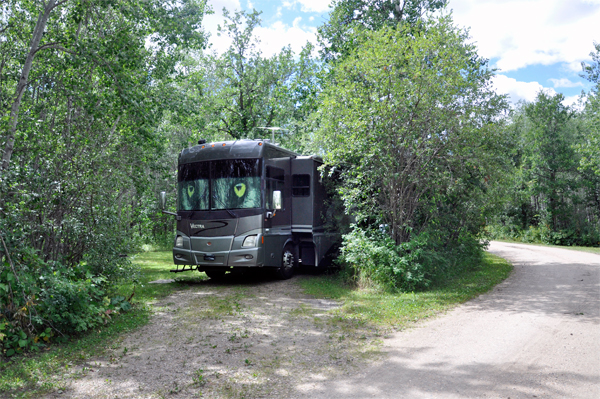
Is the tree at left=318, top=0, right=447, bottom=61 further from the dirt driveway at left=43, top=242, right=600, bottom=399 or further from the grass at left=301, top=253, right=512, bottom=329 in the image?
the dirt driveway at left=43, top=242, right=600, bottom=399

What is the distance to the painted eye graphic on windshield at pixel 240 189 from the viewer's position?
10680 millimetres

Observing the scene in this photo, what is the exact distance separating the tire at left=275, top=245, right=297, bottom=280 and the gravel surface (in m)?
2.72

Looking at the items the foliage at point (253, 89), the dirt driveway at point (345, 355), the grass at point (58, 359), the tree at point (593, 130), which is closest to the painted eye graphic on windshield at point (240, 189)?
the dirt driveway at point (345, 355)

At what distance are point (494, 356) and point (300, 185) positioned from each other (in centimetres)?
719

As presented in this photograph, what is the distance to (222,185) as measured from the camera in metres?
10.8

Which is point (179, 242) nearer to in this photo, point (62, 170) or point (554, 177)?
point (62, 170)

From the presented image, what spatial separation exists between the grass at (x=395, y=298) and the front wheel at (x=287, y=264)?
0.49 meters

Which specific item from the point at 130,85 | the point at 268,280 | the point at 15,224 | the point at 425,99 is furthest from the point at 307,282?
the point at 15,224

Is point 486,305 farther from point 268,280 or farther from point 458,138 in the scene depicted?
point 268,280

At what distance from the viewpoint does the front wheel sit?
37.6 ft

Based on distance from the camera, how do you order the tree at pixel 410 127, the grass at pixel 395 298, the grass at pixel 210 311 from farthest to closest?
the tree at pixel 410 127 → the grass at pixel 395 298 → the grass at pixel 210 311

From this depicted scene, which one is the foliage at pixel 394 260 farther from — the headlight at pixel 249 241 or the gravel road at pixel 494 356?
the headlight at pixel 249 241

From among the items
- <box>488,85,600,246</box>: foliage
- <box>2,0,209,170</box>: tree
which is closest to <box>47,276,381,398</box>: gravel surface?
<box>2,0,209,170</box>: tree

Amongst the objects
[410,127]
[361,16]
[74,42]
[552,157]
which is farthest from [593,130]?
[74,42]
